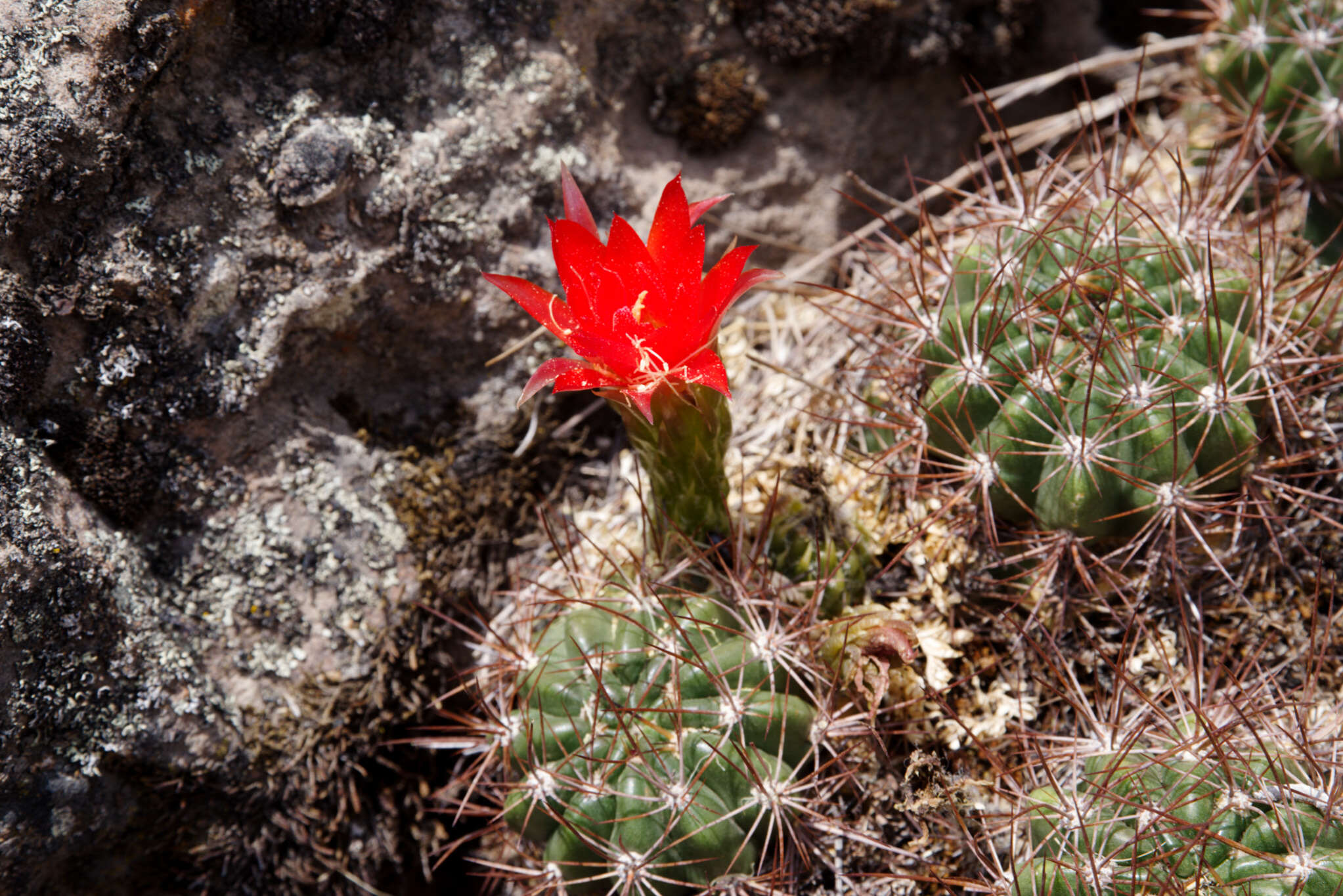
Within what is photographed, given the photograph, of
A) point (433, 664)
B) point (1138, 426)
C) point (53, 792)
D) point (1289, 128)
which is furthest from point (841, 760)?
point (1289, 128)

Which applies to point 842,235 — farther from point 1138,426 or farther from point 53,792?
point 53,792

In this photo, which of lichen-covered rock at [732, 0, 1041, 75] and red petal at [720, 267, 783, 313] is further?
lichen-covered rock at [732, 0, 1041, 75]

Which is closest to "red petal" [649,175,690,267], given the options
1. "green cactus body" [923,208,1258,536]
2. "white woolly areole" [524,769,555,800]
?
"green cactus body" [923,208,1258,536]

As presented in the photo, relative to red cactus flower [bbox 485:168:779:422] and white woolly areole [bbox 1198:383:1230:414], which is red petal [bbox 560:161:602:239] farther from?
white woolly areole [bbox 1198:383:1230:414]

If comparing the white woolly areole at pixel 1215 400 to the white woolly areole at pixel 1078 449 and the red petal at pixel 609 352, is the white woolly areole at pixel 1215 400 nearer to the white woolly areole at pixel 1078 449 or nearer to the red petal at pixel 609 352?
the white woolly areole at pixel 1078 449

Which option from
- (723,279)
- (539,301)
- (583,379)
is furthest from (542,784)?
(723,279)

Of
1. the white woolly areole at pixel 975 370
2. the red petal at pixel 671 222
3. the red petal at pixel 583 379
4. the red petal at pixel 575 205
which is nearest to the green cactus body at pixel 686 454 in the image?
the red petal at pixel 583 379

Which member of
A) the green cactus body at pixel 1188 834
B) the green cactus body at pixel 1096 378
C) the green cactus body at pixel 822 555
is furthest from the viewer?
the green cactus body at pixel 822 555
